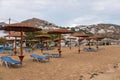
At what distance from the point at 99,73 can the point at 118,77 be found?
123 centimetres

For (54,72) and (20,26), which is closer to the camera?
(54,72)

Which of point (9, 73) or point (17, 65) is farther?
point (17, 65)

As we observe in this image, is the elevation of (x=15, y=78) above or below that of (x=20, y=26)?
below

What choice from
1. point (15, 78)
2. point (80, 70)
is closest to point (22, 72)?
point (15, 78)

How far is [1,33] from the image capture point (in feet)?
129

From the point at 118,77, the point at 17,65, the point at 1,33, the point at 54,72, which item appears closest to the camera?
the point at 118,77

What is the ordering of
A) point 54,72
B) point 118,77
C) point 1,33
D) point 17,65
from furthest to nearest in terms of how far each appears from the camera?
point 1,33 < point 17,65 < point 54,72 < point 118,77

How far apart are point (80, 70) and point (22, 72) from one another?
3011mm

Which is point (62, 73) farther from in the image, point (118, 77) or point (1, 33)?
point (1, 33)

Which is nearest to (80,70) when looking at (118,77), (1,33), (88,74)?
(88,74)

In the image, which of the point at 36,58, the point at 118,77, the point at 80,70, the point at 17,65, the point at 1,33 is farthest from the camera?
the point at 1,33

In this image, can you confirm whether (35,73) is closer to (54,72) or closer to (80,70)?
(54,72)

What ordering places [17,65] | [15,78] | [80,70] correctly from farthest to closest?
[17,65] < [80,70] < [15,78]

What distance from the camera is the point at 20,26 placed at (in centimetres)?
1423
